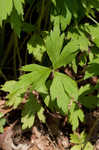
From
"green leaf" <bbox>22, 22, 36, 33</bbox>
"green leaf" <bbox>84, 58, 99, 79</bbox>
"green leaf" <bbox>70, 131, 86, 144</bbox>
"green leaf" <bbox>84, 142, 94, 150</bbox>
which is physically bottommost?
"green leaf" <bbox>84, 142, 94, 150</bbox>

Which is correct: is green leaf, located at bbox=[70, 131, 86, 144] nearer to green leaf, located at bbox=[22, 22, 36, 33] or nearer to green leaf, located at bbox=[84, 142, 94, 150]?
green leaf, located at bbox=[84, 142, 94, 150]

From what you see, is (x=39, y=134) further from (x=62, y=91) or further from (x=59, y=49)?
(x=59, y=49)

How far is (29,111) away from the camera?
1870 mm

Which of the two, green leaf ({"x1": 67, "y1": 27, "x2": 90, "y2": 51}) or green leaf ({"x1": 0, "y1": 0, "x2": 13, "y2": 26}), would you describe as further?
green leaf ({"x1": 67, "y1": 27, "x2": 90, "y2": 51})

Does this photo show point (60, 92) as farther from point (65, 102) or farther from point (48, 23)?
point (48, 23)

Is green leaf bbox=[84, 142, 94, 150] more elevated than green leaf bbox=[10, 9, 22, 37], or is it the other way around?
green leaf bbox=[10, 9, 22, 37]

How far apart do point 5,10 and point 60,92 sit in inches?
22.4

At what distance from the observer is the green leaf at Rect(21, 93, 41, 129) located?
1858 millimetres

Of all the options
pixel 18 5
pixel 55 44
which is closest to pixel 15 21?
pixel 18 5

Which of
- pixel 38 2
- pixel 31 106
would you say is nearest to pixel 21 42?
pixel 38 2

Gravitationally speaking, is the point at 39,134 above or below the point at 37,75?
below

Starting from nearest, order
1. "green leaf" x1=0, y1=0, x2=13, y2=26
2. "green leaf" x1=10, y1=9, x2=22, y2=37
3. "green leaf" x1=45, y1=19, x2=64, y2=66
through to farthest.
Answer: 1. "green leaf" x1=0, y1=0, x2=13, y2=26
2. "green leaf" x1=10, y1=9, x2=22, y2=37
3. "green leaf" x1=45, y1=19, x2=64, y2=66

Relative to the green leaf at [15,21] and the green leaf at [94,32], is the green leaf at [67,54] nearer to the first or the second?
the green leaf at [94,32]

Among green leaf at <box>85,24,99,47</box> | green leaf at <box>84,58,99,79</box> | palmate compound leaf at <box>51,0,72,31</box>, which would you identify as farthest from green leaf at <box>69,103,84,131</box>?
palmate compound leaf at <box>51,0,72,31</box>
